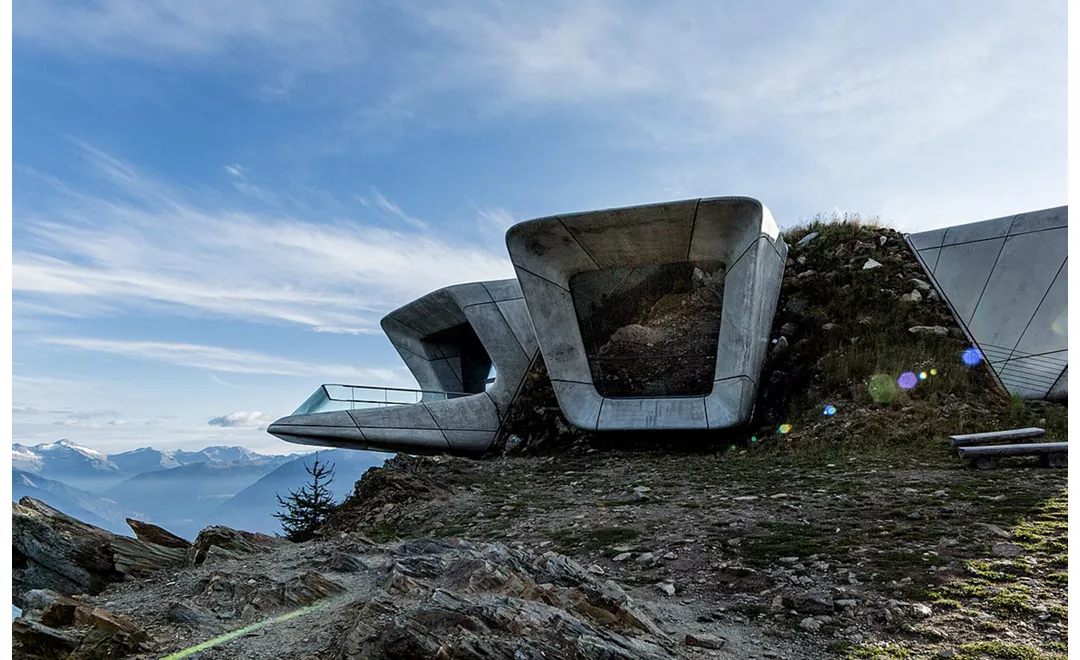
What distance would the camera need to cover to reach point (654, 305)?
15852mm

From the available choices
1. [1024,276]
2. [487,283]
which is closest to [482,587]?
[1024,276]

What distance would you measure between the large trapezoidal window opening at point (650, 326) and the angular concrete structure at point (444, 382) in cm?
488

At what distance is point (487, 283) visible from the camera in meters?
22.9

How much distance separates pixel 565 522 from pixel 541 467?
17.1ft

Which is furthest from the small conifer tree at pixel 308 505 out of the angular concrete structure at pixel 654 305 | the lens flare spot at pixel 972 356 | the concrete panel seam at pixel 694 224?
the lens flare spot at pixel 972 356

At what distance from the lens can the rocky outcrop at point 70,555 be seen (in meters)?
6.38

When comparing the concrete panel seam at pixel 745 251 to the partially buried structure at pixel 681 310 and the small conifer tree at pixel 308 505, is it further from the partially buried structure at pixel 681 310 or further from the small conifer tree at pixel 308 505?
the small conifer tree at pixel 308 505

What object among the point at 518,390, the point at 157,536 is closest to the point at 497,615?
the point at 157,536

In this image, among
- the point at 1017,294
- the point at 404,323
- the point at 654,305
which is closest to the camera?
the point at 1017,294

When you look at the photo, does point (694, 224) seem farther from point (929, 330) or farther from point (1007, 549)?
point (1007, 549)

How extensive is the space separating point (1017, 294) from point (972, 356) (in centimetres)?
182

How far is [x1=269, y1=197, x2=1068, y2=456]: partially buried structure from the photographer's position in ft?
45.1

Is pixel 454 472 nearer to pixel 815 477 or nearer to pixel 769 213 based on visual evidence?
pixel 815 477

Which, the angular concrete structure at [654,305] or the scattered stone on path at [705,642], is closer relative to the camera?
the scattered stone on path at [705,642]
